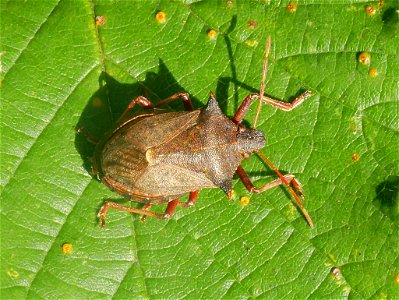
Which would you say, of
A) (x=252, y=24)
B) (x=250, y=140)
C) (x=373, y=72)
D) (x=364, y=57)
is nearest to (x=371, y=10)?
(x=364, y=57)

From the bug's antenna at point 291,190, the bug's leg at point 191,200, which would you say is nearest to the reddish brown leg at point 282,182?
the bug's antenna at point 291,190

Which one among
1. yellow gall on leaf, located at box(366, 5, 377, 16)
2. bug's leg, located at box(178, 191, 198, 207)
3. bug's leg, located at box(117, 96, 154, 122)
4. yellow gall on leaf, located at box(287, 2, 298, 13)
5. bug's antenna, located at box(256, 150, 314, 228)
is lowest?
bug's antenna, located at box(256, 150, 314, 228)

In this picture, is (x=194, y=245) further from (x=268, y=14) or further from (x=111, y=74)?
(x=268, y=14)

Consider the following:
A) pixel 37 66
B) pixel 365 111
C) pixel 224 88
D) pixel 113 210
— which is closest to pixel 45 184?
pixel 113 210

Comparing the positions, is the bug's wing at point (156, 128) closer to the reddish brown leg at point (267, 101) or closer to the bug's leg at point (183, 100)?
the bug's leg at point (183, 100)

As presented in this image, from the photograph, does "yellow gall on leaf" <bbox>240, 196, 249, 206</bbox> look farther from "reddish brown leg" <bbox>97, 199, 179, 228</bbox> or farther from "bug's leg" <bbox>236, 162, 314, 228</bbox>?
"reddish brown leg" <bbox>97, 199, 179, 228</bbox>

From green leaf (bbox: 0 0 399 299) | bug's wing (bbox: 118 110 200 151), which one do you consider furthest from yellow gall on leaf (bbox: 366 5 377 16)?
bug's wing (bbox: 118 110 200 151)

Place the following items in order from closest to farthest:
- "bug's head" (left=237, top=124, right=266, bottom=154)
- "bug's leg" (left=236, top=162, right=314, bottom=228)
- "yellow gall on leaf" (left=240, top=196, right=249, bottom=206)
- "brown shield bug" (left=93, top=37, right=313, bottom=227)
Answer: "brown shield bug" (left=93, top=37, right=313, bottom=227) → "bug's head" (left=237, top=124, right=266, bottom=154) → "bug's leg" (left=236, top=162, right=314, bottom=228) → "yellow gall on leaf" (left=240, top=196, right=249, bottom=206)
